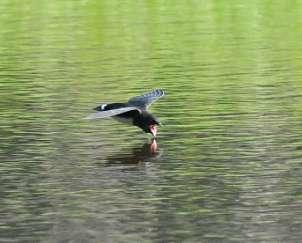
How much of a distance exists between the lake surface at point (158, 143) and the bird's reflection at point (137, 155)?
0.12 ft

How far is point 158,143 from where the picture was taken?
833 inches

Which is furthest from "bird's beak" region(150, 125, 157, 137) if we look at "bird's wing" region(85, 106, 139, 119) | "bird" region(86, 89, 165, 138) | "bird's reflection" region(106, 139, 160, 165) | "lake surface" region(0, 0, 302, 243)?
"bird's wing" region(85, 106, 139, 119)

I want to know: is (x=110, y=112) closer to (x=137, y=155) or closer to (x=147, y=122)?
(x=147, y=122)

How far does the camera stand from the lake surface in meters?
15.4

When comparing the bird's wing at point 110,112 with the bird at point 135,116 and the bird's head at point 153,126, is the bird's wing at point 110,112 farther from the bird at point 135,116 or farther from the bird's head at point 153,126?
the bird's head at point 153,126

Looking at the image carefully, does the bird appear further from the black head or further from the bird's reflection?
the bird's reflection

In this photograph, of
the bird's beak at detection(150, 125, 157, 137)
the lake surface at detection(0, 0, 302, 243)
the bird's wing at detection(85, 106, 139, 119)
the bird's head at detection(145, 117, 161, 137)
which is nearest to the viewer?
the lake surface at detection(0, 0, 302, 243)

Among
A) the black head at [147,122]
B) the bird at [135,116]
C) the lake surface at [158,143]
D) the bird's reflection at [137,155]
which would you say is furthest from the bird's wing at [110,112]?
the bird's reflection at [137,155]

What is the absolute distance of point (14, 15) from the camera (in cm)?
5731

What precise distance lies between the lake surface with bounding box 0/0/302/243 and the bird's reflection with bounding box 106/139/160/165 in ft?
0.12

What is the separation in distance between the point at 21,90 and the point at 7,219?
550 inches

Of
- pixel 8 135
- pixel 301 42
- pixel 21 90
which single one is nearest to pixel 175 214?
pixel 8 135

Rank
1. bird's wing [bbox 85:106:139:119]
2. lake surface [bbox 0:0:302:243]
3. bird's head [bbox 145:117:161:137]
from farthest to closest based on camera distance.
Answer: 1. bird's head [bbox 145:117:161:137]
2. bird's wing [bbox 85:106:139:119]
3. lake surface [bbox 0:0:302:243]

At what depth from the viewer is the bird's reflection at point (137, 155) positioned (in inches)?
777
